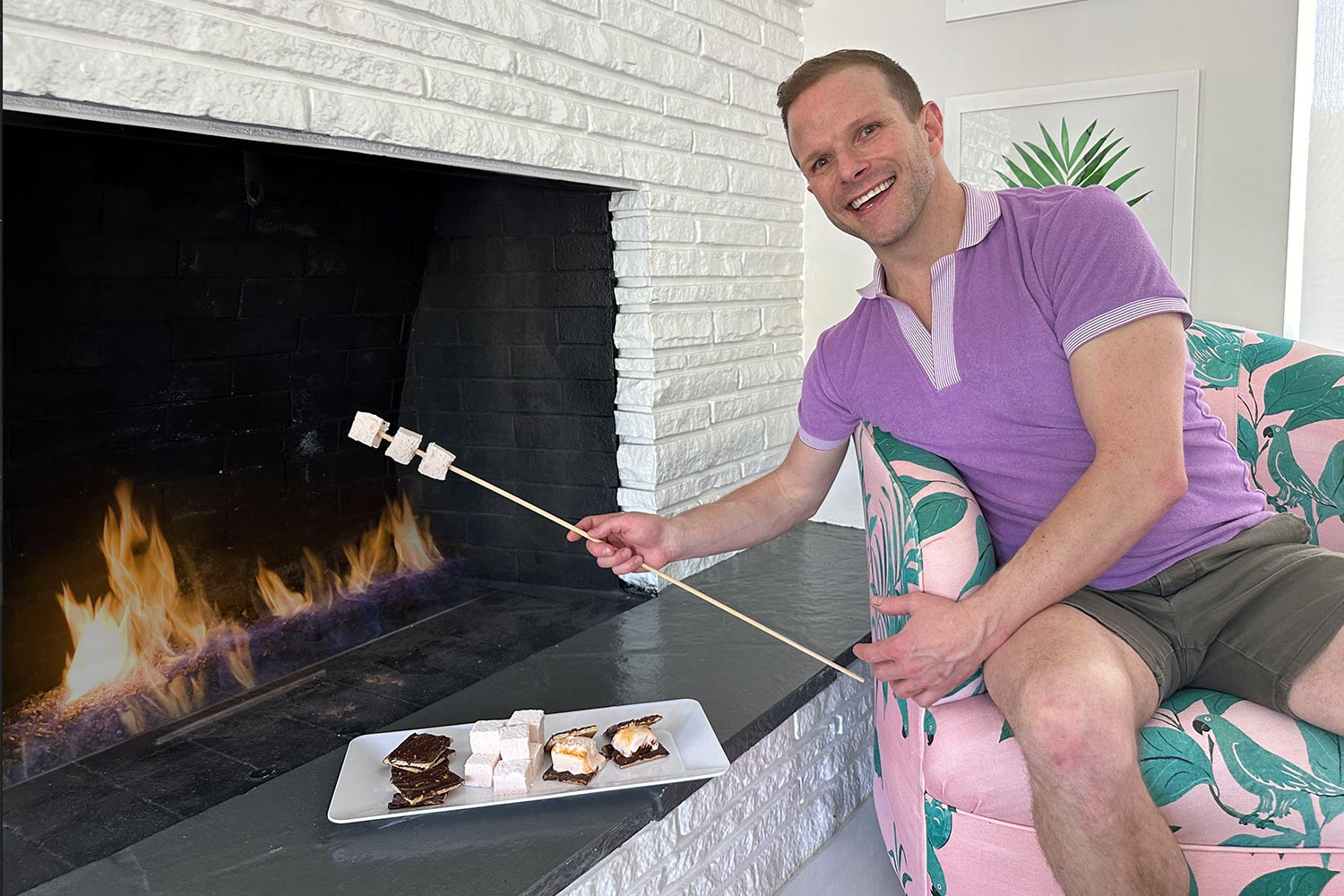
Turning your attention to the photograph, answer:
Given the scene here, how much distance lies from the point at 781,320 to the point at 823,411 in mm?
1118

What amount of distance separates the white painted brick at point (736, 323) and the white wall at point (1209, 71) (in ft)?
2.47

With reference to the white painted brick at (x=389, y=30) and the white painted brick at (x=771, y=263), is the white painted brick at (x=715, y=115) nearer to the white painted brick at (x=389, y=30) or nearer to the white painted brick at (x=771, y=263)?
the white painted brick at (x=771, y=263)

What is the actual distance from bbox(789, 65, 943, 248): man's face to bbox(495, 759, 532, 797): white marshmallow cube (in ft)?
3.12

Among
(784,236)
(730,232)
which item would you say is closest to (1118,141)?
(784,236)

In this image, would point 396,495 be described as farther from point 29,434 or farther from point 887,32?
point 887,32

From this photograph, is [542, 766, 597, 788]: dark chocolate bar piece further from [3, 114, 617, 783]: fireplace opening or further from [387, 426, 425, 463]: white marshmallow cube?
[3, 114, 617, 783]: fireplace opening

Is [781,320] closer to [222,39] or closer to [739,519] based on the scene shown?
[739,519]

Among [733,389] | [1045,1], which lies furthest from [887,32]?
[733,389]

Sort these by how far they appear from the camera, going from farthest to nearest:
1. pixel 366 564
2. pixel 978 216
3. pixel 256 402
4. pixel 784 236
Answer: pixel 784 236 → pixel 366 564 → pixel 256 402 → pixel 978 216

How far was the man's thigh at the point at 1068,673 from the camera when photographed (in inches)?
48.1

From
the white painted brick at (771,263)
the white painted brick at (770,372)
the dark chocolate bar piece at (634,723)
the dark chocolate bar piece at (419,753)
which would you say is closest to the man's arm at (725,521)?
the dark chocolate bar piece at (634,723)

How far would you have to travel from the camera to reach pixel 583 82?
2014mm

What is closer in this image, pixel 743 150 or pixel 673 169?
pixel 673 169

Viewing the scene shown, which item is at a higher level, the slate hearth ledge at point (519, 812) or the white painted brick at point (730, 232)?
the white painted brick at point (730, 232)
